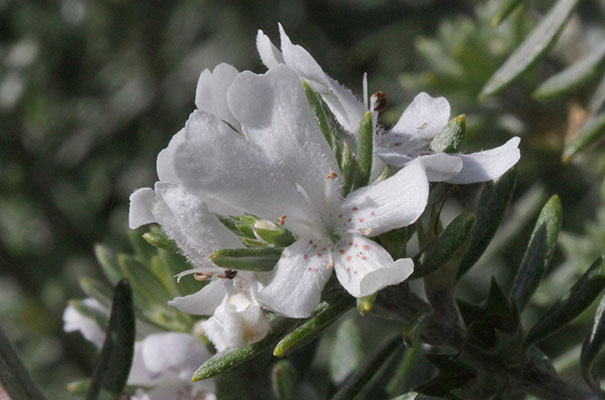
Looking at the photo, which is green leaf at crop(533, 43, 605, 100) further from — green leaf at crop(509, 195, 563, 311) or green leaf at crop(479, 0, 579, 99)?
green leaf at crop(509, 195, 563, 311)

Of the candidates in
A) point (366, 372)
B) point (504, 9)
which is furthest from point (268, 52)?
point (504, 9)

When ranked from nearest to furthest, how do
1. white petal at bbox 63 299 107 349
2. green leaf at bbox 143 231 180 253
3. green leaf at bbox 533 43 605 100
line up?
green leaf at bbox 143 231 180 253 < white petal at bbox 63 299 107 349 < green leaf at bbox 533 43 605 100

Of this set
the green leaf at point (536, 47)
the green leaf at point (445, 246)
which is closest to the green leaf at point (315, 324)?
the green leaf at point (445, 246)

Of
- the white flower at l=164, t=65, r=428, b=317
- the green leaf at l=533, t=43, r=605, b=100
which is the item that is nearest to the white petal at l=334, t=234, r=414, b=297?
the white flower at l=164, t=65, r=428, b=317

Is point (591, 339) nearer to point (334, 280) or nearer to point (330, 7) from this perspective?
point (334, 280)

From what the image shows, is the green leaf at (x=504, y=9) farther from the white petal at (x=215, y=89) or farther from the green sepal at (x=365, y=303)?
the green sepal at (x=365, y=303)
